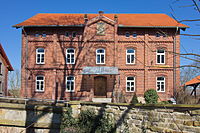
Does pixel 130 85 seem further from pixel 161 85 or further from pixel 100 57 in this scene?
pixel 100 57

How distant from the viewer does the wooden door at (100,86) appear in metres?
21.8

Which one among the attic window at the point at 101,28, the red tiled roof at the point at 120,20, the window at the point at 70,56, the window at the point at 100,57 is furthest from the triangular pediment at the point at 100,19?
the window at the point at 70,56

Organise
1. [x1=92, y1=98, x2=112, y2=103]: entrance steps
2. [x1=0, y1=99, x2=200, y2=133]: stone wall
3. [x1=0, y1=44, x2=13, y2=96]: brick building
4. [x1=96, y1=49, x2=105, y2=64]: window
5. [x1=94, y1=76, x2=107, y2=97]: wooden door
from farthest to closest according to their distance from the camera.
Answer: [x1=0, y1=44, x2=13, y2=96]: brick building → [x1=96, y1=49, x2=105, y2=64]: window → [x1=94, y1=76, x2=107, y2=97]: wooden door → [x1=92, y1=98, x2=112, y2=103]: entrance steps → [x1=0, y1=99, x2=200, y2=133]: stone wall

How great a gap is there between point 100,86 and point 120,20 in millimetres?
7962

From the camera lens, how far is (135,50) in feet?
72.0

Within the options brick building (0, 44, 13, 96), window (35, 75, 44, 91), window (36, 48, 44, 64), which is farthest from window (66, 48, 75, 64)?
brick building (0, 44, 13, 96)

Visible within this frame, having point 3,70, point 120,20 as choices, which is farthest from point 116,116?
point 3,70

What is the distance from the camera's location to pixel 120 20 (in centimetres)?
2345

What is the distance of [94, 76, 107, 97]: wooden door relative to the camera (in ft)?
71.4

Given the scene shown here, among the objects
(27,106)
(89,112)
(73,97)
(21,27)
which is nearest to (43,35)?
(21,27)

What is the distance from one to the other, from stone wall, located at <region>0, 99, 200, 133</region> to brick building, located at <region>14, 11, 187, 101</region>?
11795 mm

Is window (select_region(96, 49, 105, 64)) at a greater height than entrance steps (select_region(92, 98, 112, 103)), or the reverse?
window (select_region(96, 49, 105, 64))

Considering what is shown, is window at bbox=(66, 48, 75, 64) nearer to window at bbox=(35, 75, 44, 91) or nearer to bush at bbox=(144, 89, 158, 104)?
window at bbox=(35, 75, 44, 91)

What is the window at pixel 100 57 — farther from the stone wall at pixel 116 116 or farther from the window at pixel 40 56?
the stone wall at pixel 116 116
